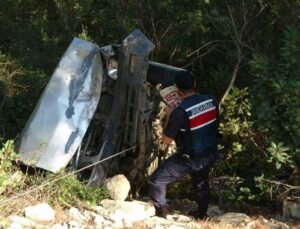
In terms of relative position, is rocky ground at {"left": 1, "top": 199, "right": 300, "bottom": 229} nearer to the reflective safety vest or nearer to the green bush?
the green bush

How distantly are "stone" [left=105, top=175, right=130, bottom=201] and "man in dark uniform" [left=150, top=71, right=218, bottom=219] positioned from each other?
0.52 m

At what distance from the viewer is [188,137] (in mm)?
6012

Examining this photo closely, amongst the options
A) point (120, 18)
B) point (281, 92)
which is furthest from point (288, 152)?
point (120, 18)

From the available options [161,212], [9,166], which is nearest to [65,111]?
[9,166]

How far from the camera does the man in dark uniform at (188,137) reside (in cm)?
591

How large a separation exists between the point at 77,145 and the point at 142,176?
3.39 ft

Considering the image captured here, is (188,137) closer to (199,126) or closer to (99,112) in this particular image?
(199,126)

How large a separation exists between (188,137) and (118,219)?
3.80 ft

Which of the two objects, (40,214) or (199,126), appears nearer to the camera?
(40,214)

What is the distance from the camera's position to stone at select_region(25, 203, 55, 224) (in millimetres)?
5457

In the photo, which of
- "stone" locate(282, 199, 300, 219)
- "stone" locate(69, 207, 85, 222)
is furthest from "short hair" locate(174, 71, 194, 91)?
"stone" locate(282, 199, 300, 219)

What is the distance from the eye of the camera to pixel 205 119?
6059mm

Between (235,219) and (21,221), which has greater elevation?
(235,219)

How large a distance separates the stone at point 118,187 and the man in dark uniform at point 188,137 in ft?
1.72
